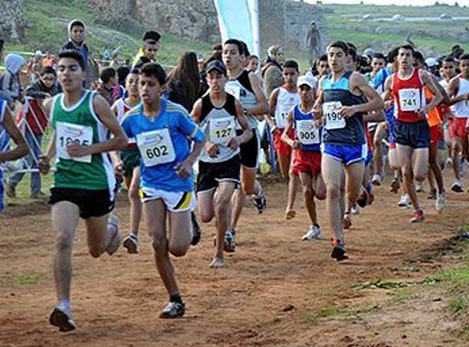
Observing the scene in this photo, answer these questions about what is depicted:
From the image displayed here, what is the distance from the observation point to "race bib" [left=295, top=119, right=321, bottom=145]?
14672 mm

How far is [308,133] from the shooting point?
1479cm

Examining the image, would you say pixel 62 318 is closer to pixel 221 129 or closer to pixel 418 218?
pixel 221 129

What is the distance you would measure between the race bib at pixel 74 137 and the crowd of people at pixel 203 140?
0.01m

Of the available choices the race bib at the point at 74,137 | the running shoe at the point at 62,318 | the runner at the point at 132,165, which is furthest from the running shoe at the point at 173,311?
the runner at the point at 132,165

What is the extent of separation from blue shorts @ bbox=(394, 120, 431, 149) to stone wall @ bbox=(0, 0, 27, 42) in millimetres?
26338

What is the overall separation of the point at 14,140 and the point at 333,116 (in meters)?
4.55

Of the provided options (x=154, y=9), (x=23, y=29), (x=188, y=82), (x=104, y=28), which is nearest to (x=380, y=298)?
(x=188, y=82)

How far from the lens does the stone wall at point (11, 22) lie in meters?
41.4

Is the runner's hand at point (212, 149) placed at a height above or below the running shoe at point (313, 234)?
above

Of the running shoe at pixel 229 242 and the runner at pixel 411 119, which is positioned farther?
the runner at pixel 411 119

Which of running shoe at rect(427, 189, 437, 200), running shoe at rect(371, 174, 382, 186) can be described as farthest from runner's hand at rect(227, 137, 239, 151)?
running shoe at rect(371, 174, 382, 186)

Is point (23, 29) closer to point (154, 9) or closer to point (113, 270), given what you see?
point (154, 9)

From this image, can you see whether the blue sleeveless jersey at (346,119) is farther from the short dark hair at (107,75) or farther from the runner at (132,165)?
the short dark hair at (107,75)

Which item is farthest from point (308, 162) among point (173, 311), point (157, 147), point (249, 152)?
point (173, 311)
